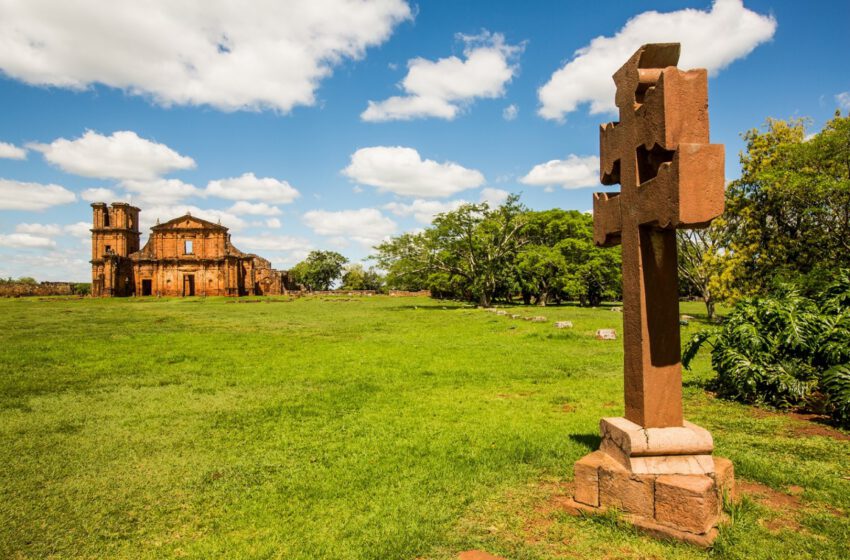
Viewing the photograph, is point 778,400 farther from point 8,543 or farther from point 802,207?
point 802,207

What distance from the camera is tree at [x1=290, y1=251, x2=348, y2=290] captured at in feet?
308

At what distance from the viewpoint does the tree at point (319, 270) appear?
308ft

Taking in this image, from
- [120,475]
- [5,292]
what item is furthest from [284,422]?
[5,292]

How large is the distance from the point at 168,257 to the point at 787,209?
60037 millimetres

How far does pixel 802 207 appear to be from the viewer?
15102 mm

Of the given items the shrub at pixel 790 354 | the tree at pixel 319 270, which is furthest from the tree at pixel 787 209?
the tree at pixel 319 270

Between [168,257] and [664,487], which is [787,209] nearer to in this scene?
[664,487]

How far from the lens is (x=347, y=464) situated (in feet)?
14.0

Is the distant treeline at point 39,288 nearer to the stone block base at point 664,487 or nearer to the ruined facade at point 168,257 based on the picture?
the ruined facade at point 168,257

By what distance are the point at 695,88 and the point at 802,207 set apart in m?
16.1

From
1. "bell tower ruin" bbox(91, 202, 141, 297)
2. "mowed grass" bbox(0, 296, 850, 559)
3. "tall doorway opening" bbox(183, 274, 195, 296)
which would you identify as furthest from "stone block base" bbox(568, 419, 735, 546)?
"bell tower ruin" bbox(91, 202, 141, 297)

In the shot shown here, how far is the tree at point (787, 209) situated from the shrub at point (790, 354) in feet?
22.6

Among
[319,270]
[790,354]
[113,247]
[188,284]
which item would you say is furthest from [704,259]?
[319,270]

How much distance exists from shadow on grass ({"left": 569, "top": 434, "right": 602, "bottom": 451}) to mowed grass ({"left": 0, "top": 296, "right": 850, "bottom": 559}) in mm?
86
